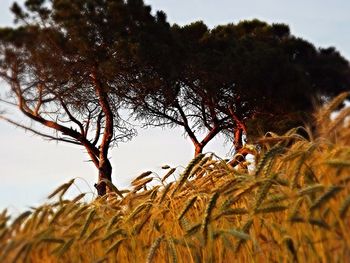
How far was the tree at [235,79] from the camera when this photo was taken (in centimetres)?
2000

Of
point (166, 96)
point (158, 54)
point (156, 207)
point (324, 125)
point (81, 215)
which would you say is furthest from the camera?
point (166, 96)

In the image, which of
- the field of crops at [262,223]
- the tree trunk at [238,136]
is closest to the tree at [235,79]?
the tree trunk at [238,136]

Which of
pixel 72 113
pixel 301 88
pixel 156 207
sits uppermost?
pixel 72 113

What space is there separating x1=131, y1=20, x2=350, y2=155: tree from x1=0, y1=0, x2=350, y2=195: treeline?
0.03 metres

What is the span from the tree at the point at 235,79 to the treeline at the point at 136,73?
0.03 metres

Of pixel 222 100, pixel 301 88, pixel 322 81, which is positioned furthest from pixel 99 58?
pixel 322 81

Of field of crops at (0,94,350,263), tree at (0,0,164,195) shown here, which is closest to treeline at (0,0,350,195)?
tree at (0,0,164,195)

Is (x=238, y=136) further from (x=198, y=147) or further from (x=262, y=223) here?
(x=262, y=223)

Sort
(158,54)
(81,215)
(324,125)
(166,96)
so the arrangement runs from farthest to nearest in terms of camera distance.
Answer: (166,96)
(158,54)
(81,215)
(324,125)

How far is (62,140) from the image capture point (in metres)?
21.2

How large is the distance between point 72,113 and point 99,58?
101 inches

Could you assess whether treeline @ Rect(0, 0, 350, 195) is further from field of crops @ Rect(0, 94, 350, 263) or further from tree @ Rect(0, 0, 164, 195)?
field of crops @ Rect(0, 94, 350, 263)

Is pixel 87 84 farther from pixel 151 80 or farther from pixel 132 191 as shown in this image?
pixel 132 191

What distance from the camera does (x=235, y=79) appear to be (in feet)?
67.5
